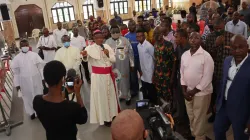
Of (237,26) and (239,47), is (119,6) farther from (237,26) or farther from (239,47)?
(239,47)

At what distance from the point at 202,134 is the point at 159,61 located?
1231mm

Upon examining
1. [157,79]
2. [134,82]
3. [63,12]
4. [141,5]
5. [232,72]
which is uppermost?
[141,5]

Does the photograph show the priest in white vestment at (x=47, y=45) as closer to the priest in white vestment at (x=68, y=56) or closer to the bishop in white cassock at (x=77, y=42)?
the bishop in white cassock at (x=77, y=42)

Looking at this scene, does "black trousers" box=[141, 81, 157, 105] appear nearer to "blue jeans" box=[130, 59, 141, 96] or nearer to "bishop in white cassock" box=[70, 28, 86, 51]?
"blue jeans" box=[130, 59, 141, 96]

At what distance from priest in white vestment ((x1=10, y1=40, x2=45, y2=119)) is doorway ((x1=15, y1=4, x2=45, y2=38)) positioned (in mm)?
14999

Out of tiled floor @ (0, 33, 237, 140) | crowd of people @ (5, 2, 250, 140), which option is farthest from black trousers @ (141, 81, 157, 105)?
tiled floor @ (0, 33, 237, 140)

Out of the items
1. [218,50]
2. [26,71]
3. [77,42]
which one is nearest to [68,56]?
[26,71]

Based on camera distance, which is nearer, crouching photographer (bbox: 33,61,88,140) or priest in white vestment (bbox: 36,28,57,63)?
crouching photographer (bbox: 33,61,88,140)

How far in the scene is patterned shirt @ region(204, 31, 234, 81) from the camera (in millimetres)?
3186

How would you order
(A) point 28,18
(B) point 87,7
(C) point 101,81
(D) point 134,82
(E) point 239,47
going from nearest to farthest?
1. (E) point 239,47
2. (C) point 101,81
3. (D) point 134,82
4. (A) point 28,18
5. (B) point 87,7

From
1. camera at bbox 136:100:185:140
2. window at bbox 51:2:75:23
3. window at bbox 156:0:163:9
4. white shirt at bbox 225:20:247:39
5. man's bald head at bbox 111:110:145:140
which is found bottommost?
camera at bbox 136:100:185:140

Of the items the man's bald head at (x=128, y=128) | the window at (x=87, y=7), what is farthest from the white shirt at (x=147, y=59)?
the window at (x=87, y=7)

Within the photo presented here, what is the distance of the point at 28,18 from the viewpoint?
1819 cm

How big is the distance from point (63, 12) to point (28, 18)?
9.60 feet
